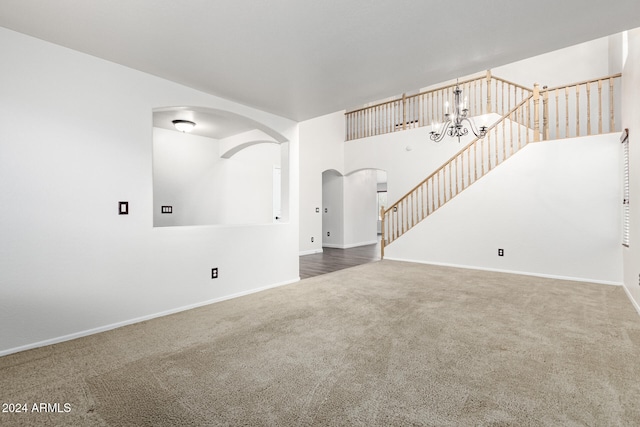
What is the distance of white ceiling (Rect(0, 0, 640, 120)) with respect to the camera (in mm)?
1979

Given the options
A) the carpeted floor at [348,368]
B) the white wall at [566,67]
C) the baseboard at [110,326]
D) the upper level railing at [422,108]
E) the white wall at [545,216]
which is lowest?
the carpeted floor at [348,368]

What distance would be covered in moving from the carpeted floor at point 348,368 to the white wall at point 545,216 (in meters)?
1.42

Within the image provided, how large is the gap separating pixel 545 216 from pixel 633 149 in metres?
1.67

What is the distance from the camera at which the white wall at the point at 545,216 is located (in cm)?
453

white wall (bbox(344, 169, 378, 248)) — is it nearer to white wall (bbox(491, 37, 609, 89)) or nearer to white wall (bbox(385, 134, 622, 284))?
white wall (bbox(385, 134, 622, 284))

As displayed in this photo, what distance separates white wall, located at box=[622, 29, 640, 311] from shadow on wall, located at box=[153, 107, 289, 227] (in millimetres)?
4262

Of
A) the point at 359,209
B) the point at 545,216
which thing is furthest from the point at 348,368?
the point at 359,209

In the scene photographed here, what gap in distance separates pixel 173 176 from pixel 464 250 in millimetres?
5741

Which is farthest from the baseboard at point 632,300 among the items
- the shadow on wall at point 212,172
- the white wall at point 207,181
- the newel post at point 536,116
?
the white wall at point 207,181

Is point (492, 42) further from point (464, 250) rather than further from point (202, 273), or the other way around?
point (464, 250)

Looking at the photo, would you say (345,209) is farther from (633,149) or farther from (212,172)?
(633,149)

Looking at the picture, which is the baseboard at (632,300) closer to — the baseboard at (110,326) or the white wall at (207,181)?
the baseboard at (110,326)

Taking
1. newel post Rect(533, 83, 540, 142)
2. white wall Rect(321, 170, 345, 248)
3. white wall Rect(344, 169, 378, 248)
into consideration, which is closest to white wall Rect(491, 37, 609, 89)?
newel post Rect(533, 83, 540, 142)

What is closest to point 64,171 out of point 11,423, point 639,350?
point 11,423
